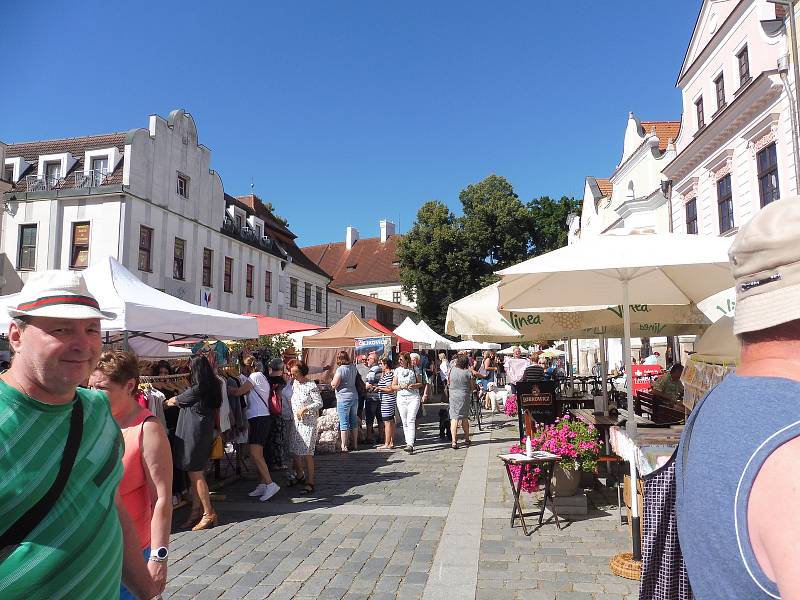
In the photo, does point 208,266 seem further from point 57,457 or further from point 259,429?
point 57,457

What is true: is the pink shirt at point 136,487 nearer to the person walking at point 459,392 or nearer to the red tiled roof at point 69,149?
the person walking at point 459,392

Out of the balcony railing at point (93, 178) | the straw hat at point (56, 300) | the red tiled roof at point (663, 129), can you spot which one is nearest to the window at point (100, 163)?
the balcony railing at point (93, 178)

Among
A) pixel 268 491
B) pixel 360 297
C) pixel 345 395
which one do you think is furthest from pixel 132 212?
pixel 360 297

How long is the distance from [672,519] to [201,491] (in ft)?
19.0

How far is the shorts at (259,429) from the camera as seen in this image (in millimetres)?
7941

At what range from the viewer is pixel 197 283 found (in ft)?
81.0

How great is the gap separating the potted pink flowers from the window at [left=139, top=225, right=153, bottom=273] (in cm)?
1892

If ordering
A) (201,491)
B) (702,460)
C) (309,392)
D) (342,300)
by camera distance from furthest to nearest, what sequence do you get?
1. (342,300)
2. (309,392)
3. (201,491)
4. (702,460)

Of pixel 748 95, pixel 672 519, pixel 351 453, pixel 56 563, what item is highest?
pixel 748 95

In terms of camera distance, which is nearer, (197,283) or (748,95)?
(748,95)

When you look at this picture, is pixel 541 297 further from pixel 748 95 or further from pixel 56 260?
pixel 56 260

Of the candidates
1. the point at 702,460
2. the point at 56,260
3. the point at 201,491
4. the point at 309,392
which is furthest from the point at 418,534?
the point at 56,260

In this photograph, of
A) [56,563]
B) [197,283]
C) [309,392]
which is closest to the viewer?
[56,563]

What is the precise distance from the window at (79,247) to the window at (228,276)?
695 cm
